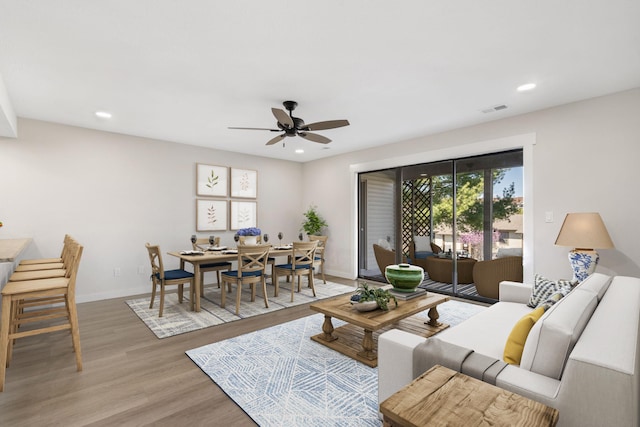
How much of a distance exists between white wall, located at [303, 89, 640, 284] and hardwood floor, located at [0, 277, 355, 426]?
3720 millimetres

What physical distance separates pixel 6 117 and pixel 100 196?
157 centimetres

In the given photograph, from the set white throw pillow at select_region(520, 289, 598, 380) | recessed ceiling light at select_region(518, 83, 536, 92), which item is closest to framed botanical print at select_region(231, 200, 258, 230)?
recessed ceiling light at select_region(518, 83, 536, 92)

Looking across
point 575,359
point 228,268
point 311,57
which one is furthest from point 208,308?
point 575,359

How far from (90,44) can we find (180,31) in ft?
2.56

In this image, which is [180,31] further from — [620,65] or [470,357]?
[620,65]

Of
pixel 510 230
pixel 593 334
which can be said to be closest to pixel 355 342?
pixel 593 334

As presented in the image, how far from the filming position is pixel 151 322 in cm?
356

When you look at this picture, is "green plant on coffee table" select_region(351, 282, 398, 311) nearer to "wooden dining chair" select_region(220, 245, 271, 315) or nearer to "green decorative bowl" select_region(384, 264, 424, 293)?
"green decorative bowl" select_region(384, 264, 424, 293)

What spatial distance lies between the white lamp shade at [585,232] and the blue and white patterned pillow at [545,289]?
2.97ft

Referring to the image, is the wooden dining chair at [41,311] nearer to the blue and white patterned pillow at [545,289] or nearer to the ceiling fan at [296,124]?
the ceiling fan at [296,124]

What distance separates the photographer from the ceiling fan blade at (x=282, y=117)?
3.08 meters

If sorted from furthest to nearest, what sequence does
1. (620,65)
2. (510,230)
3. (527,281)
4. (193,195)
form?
(193,195)
(510,230)
(527,281)
(620,65)

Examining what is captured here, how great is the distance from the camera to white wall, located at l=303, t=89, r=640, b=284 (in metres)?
3.24

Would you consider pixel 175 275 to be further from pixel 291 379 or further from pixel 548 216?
pixel 548 216
